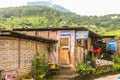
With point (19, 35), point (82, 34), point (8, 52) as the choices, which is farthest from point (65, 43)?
point (8, 52)

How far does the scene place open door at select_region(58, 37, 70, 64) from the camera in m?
23.3

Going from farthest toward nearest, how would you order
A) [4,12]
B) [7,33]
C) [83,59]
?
1. [4,12]
2. [83,59]
3. [7,33]

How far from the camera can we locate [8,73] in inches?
664

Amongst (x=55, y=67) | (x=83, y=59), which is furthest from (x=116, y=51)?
(x=55, y=67)

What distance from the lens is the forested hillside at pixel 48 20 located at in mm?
42750

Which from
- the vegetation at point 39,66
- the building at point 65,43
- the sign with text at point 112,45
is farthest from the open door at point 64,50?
the sign with text at point 112,45

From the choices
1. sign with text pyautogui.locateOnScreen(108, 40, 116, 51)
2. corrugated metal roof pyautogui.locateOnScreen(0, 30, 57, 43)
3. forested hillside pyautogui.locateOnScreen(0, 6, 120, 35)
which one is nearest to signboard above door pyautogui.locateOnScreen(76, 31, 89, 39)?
corrugated metal roof pyautogui.locateOnScreen(0, 30, 57, 43)

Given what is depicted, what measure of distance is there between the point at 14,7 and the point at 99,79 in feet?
124

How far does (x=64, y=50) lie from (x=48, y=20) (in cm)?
2229

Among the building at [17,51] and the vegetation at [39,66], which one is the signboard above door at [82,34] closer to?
the building at [17,51]

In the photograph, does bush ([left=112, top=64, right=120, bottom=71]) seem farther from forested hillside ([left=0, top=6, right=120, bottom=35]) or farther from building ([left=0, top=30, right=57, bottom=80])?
forested hillside ([left=0, top=6, right=120, bottom=35])

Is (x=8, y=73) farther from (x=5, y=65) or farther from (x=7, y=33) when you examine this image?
(x=7, y=33)

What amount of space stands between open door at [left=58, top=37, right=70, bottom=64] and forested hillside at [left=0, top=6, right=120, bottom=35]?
13.3 meters

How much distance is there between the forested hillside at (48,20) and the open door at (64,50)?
13251 millimetres
